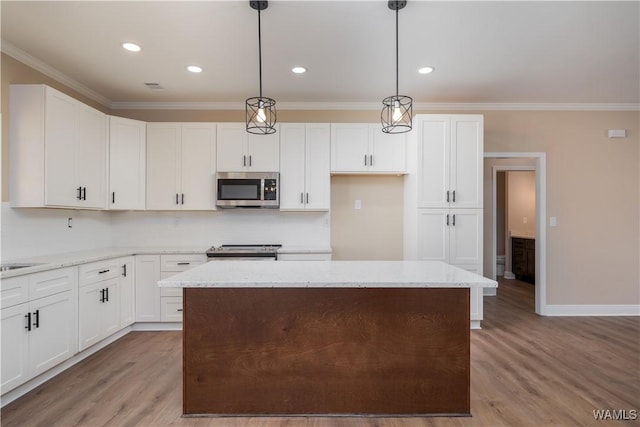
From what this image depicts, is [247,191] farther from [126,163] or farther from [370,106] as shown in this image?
[370,106]

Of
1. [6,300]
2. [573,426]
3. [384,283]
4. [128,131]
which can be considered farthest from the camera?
[128,131]

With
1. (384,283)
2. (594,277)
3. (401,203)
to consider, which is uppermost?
(401,203)

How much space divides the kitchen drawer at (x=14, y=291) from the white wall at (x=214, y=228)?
1882 millimetres

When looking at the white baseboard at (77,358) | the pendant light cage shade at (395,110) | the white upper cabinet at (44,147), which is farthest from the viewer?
the white upper cabinet at (44,147)

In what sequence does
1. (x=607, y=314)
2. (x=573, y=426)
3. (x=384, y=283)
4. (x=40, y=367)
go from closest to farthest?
1. (x=384, y=283)
2. (x=573, y=426)
3. (x=40, y=367)
4. (x=607, y=314)

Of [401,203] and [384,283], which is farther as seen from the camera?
[401,203]

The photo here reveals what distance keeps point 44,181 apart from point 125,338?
1.71m

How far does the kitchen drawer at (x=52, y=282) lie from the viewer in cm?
236

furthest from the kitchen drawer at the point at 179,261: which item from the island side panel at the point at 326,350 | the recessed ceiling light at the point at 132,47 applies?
the recessed ceiling light at the point at 132,47

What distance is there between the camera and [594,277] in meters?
4.22

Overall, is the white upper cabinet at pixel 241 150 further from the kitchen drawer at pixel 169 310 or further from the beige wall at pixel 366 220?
the kitchen drawer at pixel 169 310

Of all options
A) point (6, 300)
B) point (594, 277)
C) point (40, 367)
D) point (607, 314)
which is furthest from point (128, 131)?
point (607, 314)

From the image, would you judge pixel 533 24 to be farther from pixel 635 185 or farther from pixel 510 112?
pixel 635 185

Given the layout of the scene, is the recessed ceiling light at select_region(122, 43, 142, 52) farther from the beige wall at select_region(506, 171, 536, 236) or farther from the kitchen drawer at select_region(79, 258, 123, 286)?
the beige wall at select_region(506, 171, 536, 236)
